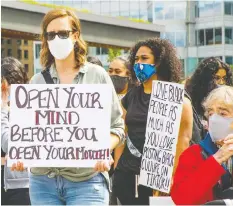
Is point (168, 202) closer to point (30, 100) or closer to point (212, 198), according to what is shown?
point (212, 198)

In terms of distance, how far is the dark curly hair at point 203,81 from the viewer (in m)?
5.46

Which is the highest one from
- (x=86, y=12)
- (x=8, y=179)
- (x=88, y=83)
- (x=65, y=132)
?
(x=86, y=12)

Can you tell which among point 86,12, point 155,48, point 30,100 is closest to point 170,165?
point 155,48

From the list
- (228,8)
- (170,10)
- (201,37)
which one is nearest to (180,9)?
(170,10)

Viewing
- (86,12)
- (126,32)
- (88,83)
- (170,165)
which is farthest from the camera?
(126,32)

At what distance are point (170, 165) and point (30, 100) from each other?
119cm

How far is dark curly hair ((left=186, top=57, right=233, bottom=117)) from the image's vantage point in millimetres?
5461

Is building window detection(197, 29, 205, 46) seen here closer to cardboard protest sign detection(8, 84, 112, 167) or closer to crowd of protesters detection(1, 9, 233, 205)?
crowd of protesters detection(1, 9, 233, 205)

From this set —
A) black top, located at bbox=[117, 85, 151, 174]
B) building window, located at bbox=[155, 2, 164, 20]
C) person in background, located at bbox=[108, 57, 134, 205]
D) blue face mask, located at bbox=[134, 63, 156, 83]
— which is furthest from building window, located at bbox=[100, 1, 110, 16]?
black top, located at bbox=[117, 85, 151, 174]

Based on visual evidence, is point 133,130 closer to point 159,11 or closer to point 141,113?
point 141,113

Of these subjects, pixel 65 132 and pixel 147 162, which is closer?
pixel 65 132

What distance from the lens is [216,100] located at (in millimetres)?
3436

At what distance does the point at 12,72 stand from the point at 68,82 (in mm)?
1352

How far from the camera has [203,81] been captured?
5.54 m
